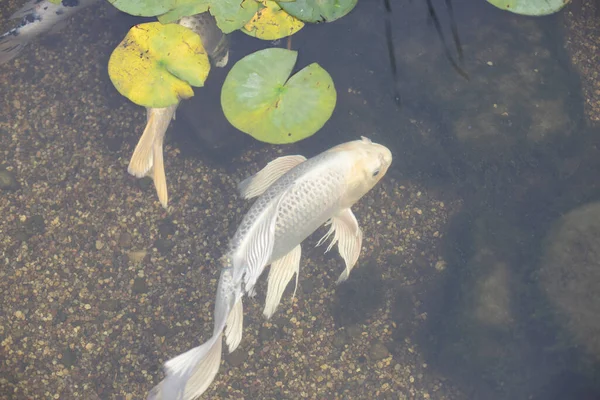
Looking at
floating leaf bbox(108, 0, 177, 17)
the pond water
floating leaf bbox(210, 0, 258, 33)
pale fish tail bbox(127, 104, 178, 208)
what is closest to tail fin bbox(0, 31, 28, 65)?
the pond water

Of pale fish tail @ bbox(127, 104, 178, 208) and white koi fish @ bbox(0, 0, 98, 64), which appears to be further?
white koi fish @ bbox(0, 0, 98, 64)

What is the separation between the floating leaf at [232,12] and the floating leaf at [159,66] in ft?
0.54

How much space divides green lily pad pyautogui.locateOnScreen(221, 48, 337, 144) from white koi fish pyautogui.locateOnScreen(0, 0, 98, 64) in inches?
55.3

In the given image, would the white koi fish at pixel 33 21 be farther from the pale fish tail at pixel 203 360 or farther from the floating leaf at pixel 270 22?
the pale fish tail at pixel 203 360

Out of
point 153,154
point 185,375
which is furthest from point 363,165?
point 185,375

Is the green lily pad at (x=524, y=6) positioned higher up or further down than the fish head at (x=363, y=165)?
higher up

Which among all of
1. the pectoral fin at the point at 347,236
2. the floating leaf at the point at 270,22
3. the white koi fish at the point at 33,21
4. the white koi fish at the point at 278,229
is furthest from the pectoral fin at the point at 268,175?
the white koi fish at the point at 33,21

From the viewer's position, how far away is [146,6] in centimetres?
244

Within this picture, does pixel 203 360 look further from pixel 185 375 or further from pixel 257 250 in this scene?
pixel 257 250

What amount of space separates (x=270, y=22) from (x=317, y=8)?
0.27 metres

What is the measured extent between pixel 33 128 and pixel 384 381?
8.52ft

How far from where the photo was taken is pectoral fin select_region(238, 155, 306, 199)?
2598mm

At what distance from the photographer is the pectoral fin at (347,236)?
8.36 feet

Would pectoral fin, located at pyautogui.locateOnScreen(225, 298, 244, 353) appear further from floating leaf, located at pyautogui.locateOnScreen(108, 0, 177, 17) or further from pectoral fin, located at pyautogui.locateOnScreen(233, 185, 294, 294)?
floating leaf, located at pyautogui.locateOnScreen(108, 0, 177, 17)
